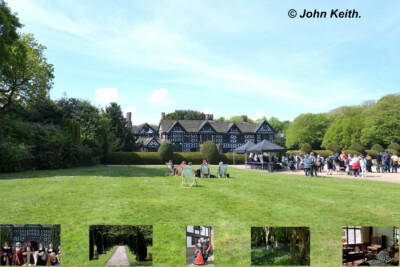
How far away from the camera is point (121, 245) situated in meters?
4.73

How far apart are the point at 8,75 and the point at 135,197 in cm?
2318

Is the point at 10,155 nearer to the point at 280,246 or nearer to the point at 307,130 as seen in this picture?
the point at 280,246

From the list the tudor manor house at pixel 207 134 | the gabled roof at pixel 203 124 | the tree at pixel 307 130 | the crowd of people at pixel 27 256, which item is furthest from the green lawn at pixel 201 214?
the tree at pixel 307 130

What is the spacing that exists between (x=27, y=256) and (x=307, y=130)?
83.2 metres

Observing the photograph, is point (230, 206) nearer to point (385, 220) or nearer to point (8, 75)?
point (385, 220)

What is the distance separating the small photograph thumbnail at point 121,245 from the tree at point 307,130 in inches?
3215

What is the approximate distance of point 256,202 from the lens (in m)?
9.16

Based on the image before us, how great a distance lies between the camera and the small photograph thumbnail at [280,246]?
4.56m

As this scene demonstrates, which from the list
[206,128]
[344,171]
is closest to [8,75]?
[344,171]

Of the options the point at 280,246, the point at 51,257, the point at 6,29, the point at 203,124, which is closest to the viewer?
the point at 51,257

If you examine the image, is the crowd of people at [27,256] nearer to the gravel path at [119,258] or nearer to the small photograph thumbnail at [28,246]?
the small photograph thumbnail at [28,246]

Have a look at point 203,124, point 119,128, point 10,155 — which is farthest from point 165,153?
point 203,124

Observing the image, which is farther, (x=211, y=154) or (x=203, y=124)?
(x=203, y=124)

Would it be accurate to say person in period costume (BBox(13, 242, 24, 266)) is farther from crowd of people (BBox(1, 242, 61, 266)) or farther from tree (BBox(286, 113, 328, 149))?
tree (BBox(286, 113, 328, 149))
